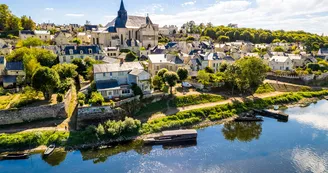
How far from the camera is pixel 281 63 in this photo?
2079 inches

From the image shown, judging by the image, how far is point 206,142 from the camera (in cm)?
2802

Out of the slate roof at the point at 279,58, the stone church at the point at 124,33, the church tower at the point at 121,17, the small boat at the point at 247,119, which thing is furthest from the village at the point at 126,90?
the church tower at the point at 121,17

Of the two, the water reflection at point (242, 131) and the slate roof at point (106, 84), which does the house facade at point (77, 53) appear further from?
the water reflection at point (242, 131)

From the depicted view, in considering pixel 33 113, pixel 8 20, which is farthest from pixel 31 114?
pixel 8 20

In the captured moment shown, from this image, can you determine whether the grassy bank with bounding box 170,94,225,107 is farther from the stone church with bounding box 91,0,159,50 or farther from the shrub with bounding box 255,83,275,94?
the stone church with bounding box 91,0,159,50

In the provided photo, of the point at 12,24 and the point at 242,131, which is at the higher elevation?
the point at 12,24

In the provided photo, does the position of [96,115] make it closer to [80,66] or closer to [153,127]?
[153,127]

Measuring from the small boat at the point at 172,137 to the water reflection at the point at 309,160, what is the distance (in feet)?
34.6

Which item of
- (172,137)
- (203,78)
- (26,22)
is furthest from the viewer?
(26,22)

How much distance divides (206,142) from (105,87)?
15.3 metres

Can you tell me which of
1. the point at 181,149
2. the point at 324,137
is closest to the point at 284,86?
the point at 324,137

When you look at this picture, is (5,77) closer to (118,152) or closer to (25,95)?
(25,95)

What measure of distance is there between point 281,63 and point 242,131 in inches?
1119

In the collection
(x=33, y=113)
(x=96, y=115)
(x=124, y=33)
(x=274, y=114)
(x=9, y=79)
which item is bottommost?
(x=274, y=114)
